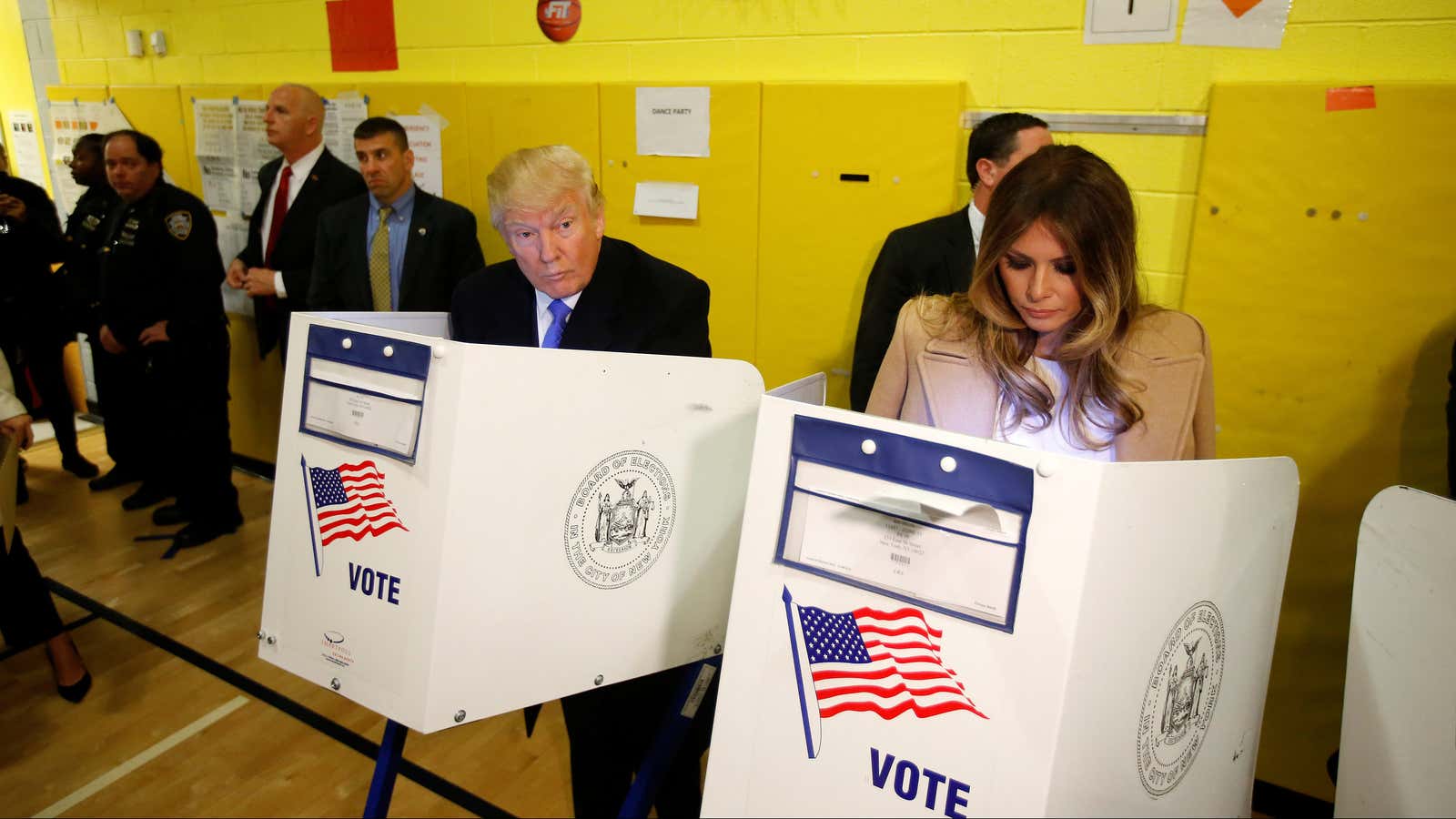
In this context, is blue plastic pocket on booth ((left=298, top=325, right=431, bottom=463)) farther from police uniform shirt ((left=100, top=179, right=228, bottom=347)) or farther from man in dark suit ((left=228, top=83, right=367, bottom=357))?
police uniform shirt ((left=100, top=179, right=228, bottom=347))

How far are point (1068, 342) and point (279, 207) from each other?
331cm

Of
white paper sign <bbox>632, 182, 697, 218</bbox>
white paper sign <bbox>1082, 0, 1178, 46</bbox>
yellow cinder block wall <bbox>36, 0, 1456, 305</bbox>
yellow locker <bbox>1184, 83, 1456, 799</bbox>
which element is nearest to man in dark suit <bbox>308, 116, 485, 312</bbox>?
yellow cinder block wall <bbox>36, 0, 1456, 305</bbox>

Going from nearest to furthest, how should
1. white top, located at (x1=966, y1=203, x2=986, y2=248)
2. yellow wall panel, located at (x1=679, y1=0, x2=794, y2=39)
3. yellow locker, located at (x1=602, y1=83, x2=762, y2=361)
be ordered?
white top, located at (x1=966, y1=203, x2=986, y2=248) < yellow wall panel, located at (x1=679, y1=0, x2=794, y2=39) < yellow locker, located at (x1=602, y1=83, x2=762, y2=361)

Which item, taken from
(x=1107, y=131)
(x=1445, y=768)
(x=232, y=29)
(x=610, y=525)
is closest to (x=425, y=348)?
(x=610, y=525)

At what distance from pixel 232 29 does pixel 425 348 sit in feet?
12.2

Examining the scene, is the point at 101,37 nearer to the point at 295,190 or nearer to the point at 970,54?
the point at 295,190

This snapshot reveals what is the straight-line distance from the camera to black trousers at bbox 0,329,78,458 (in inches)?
155

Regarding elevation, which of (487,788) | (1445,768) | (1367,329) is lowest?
(487,788)

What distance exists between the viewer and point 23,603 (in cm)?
241

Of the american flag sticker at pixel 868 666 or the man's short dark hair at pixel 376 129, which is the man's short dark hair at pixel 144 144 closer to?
the man's short dark hair at pixel 376 129

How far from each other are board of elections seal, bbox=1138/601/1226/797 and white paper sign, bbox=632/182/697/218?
223 cm

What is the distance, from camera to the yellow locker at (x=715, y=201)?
2.65 metres

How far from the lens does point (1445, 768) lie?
0.80 m

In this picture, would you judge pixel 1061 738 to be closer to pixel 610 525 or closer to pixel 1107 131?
pixel 610 525
